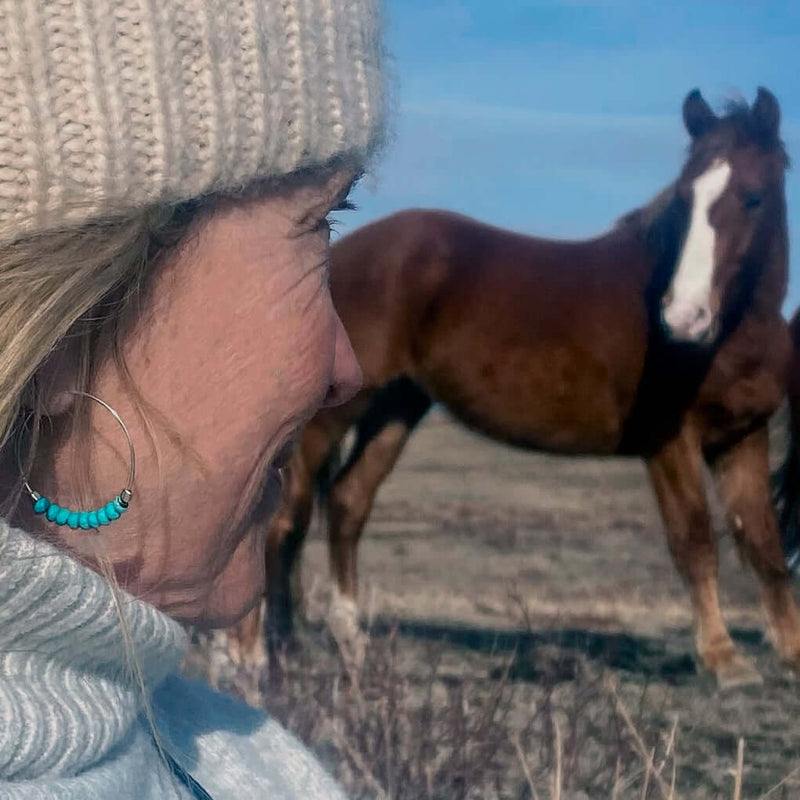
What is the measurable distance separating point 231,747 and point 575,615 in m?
3.41

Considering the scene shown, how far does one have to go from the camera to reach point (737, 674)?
3475 millimetres

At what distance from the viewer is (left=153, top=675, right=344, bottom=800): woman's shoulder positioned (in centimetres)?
83

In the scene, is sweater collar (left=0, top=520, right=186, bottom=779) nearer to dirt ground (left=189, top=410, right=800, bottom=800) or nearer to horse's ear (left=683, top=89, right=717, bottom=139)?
dirt ground (left=189, top=410, right=800, bottom=800)

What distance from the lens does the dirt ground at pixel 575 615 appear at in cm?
213

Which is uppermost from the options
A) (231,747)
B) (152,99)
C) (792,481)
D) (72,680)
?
(152,99)

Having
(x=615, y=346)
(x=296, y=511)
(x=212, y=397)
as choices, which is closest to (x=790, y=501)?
(x=615, y=346)

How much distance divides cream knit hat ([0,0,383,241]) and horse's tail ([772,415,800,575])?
390 cm

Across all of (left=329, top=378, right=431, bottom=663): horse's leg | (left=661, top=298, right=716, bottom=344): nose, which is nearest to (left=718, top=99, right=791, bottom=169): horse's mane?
(left=661, top=298, right=716, bottom=344): nose

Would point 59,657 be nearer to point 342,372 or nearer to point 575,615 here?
point 342,372

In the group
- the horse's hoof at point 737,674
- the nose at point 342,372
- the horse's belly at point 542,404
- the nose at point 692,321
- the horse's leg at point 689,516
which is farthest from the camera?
the horse's belly at point 542,404

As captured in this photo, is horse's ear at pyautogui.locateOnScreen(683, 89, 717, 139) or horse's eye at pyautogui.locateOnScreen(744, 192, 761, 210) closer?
horse's eye at pyautogui.locateOnScreen(744, 192, 761, 210)

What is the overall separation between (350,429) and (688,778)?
2.60m

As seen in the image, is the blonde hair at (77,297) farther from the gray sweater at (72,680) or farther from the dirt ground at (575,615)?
the dirt ground at (575,615)

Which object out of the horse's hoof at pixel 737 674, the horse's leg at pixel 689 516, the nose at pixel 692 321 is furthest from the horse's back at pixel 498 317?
the horse's hoof at pixel 737 674
